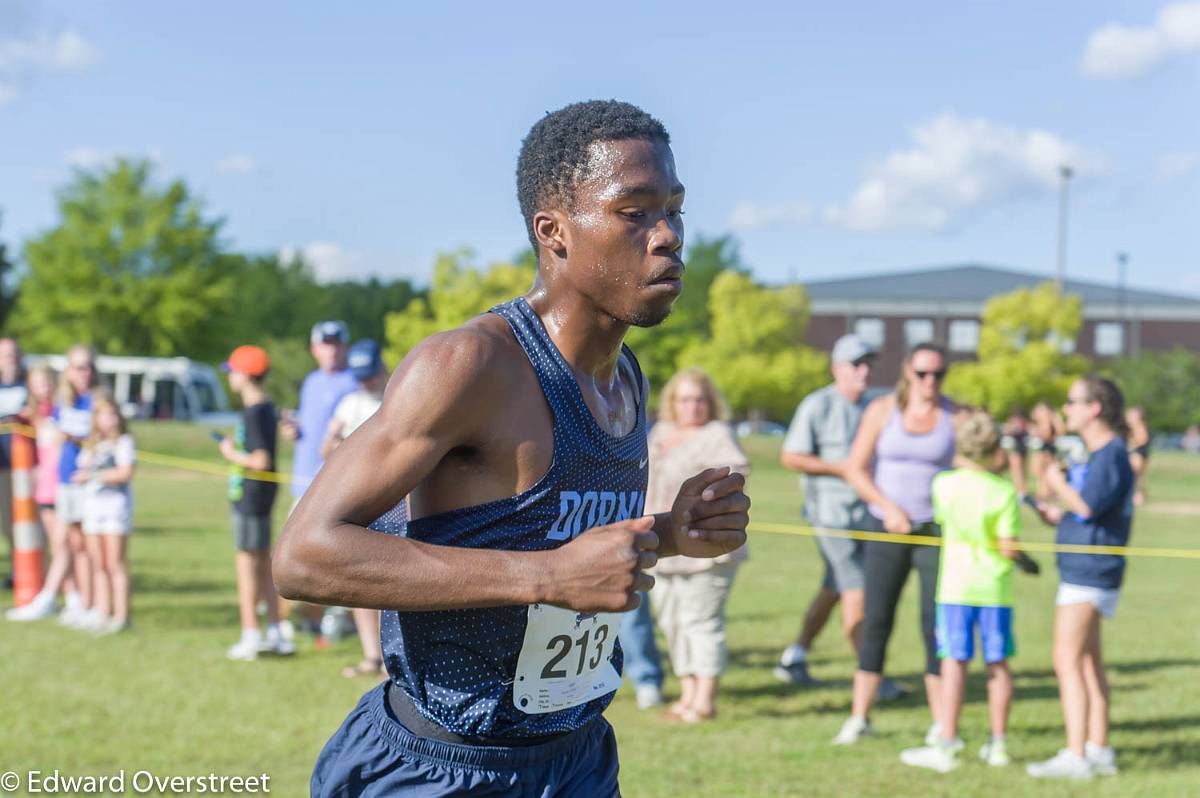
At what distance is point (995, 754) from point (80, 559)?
23.3ft

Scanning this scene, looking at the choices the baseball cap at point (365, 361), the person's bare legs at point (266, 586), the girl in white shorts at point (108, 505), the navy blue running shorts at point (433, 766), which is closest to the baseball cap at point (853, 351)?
the baseball cap at point (365, 361)

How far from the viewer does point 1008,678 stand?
6402 millimetres

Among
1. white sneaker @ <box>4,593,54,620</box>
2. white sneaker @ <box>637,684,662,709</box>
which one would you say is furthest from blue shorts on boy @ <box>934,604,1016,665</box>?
white sneaker @ <box>4,593,54,620</box>

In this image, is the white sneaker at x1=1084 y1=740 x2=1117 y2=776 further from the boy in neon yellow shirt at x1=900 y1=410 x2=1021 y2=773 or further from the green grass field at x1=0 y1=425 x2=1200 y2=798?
the boy in neon yellow shirt at x1=900 y1=410 x2=1021 y2=773

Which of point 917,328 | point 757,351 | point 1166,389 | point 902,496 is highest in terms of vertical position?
point 917,328

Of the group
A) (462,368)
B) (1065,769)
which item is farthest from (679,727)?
(462,368)

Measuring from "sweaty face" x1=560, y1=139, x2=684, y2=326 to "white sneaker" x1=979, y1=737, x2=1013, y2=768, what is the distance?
4.83 meters

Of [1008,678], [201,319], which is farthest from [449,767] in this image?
[201,319]

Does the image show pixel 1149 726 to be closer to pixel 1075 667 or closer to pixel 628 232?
pixel 1075 667

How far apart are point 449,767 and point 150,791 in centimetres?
371

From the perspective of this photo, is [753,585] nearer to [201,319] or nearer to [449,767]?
[449,767]

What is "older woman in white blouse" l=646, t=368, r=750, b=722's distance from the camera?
23.7ft

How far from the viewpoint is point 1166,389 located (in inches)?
2596

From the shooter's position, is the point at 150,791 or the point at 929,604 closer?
the point at 150,791
